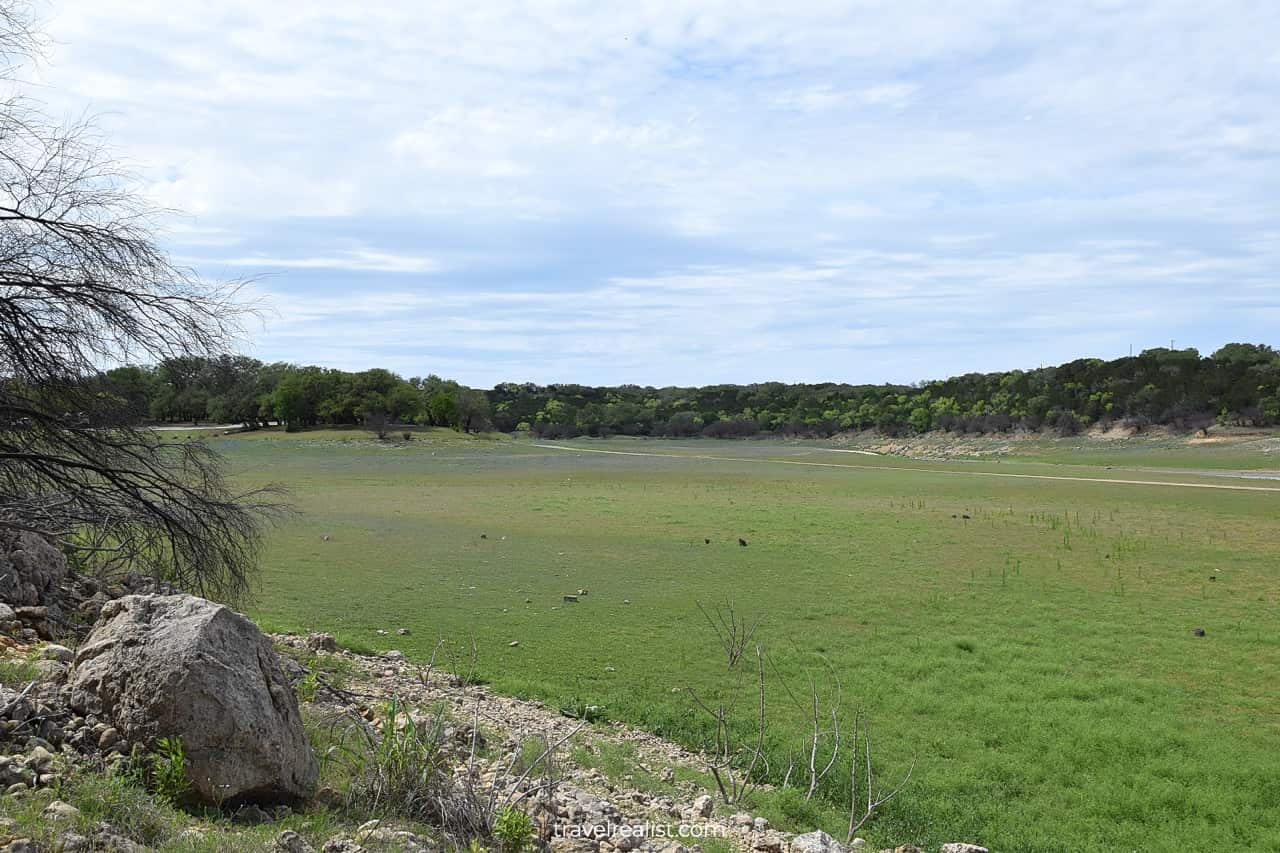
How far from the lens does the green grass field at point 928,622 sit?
24.8 ft

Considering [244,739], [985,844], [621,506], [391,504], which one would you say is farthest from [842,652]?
[391,504]

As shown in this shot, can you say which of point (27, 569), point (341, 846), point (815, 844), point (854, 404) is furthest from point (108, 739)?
point (854, 404)

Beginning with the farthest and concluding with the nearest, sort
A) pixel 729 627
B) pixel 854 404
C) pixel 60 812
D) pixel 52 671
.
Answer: pixel 854 404, pixel 729 627, pixel 52 671, pixel 60 812

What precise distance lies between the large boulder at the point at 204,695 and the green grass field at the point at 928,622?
12.3 feet

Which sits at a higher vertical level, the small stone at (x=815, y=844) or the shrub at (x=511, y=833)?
the shrub at (x=511, y=833)

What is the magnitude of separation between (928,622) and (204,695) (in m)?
11.1

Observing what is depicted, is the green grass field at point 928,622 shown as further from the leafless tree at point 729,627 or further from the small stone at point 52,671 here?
the small stone at point 52,671

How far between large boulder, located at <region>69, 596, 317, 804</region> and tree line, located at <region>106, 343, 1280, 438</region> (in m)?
30.4

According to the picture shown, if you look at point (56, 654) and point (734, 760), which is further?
point (734, 760)

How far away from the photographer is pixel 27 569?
8.45 metres

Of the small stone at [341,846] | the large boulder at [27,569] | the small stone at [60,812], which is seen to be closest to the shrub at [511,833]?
the small stone at [341,846]

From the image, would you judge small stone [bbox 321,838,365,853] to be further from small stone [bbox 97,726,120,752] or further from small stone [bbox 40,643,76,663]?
small stone [bbox 40,643,76,663]

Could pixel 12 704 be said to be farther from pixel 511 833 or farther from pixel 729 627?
pixel 729 627

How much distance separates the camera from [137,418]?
8734 mm
